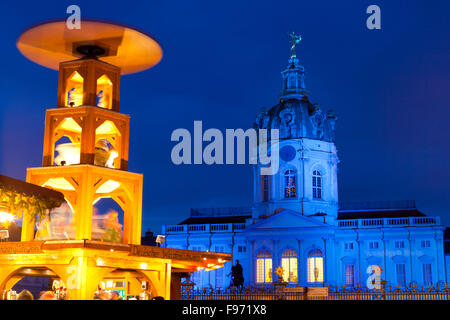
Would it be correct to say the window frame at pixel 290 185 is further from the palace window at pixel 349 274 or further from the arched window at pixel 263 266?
the palace window at pixel 349 274

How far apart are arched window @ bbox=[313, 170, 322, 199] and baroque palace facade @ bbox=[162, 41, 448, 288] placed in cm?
3

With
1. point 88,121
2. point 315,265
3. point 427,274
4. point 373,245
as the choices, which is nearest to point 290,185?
point 315,265

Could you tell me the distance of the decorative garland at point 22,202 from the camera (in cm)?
1753

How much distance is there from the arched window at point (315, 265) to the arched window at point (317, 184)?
636 cm

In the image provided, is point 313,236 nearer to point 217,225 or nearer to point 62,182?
point 217,225

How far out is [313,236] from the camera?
62.0 metres

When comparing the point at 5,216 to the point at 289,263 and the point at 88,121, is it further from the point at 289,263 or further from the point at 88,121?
the point at 289,263

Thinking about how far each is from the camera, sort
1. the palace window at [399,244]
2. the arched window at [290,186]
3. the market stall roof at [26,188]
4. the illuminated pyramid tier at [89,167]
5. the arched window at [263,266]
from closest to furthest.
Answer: the market stall roof at [26,188], the illuminated pyramid tier at [89,167], the palace window at [399,244], the arched window at [263,266], the arched window at [290,186]

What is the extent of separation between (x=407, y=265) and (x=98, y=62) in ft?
148

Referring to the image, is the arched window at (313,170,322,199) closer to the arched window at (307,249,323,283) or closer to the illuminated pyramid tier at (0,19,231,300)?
the arched window at (307,249,323,283)

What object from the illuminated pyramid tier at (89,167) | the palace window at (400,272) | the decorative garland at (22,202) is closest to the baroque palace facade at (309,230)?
the palace window at (400,272)

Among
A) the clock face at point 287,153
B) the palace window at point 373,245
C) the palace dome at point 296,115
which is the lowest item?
the palace window at point 373,245
